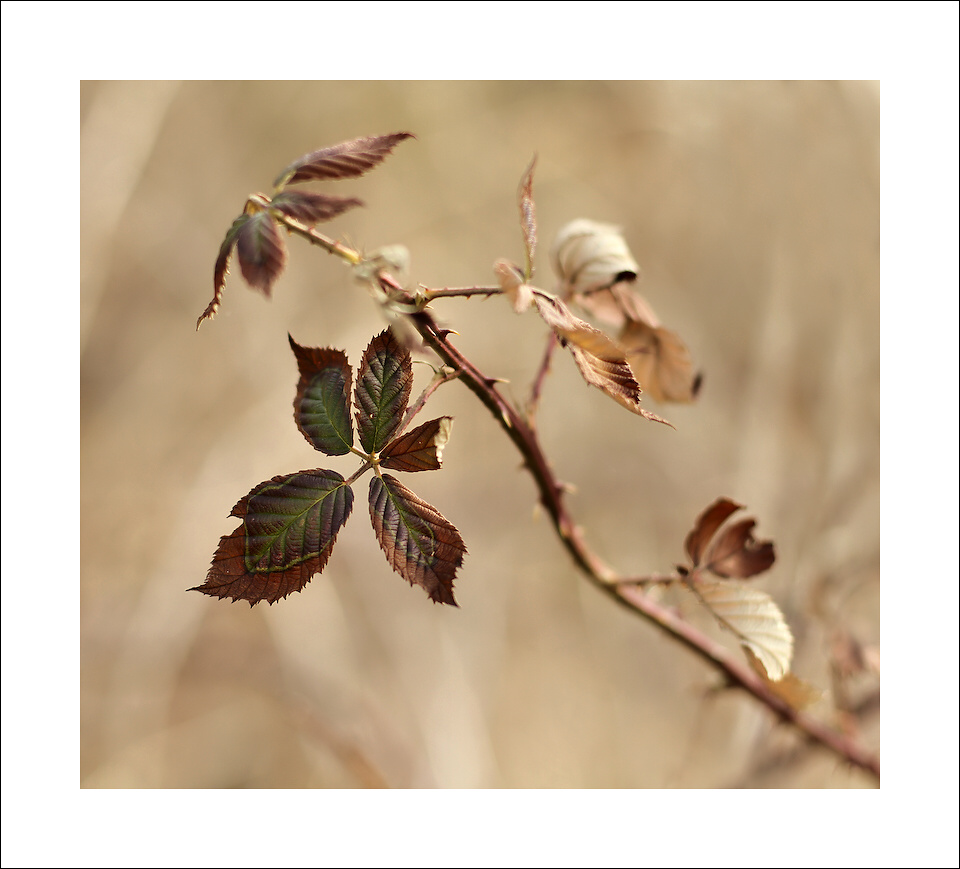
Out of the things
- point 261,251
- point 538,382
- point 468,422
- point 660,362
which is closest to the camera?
point 261,251

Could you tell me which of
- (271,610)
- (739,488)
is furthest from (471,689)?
(739,488)

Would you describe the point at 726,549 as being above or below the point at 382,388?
below

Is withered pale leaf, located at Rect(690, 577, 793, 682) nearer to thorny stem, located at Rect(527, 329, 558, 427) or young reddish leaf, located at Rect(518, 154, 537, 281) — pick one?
thorny stem, located at Rect(527, 329, 558, 427)

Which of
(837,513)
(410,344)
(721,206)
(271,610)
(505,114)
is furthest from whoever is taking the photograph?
(505,114)

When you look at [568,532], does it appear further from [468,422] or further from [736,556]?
[468,422]

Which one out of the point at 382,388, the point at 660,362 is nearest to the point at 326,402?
the point at 382,388

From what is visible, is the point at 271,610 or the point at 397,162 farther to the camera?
the point at 397,162

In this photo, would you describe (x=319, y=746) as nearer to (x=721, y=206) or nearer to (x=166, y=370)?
(x=166, y=370)
